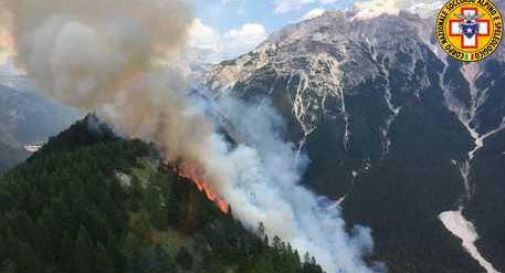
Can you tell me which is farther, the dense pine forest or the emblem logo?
the emblem logo

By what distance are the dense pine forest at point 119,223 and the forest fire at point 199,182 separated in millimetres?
6775

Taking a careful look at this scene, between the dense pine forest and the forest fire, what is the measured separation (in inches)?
267

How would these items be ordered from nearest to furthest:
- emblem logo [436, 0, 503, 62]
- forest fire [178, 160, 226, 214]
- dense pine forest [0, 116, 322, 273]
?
dense pine forest [0, 116, 322, 273]
emblem logo [436, 0, 503, 62]
forest fire [178, 160, 226, 214]

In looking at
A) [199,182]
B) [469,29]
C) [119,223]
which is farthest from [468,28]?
[119,223]

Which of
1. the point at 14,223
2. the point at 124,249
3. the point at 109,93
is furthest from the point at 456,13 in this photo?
the point at 14,223

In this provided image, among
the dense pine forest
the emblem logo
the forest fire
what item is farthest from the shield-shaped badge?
the forest fire

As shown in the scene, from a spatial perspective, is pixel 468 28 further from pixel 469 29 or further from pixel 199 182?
pixel 199 182

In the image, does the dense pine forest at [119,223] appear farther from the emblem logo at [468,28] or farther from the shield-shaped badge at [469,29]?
the shield-shaped badge at [469,29]

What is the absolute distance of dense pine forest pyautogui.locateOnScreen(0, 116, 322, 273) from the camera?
463 feet

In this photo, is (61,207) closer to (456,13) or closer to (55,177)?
(55,177)

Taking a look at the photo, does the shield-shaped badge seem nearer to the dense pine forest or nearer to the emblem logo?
the emblem logo

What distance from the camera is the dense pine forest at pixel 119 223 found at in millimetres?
141125

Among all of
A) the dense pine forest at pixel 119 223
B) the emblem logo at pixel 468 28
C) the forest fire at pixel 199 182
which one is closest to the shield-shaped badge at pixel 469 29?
the emblem logo at pixel 468 28

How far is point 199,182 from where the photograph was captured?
A: 19125 centimetres
